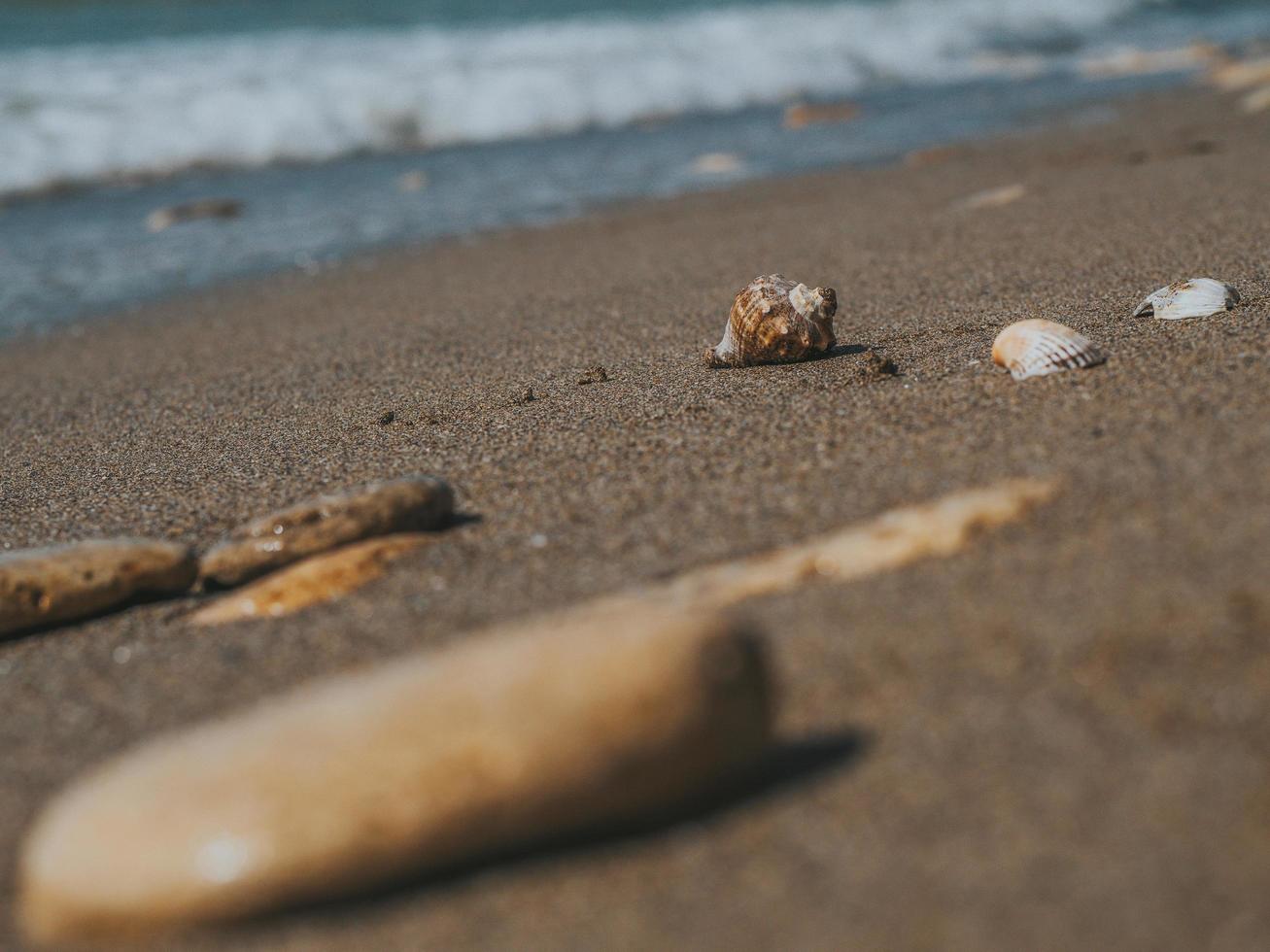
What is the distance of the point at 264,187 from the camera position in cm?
1058

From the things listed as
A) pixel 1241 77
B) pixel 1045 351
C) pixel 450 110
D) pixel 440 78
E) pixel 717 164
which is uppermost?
pixel 440 78

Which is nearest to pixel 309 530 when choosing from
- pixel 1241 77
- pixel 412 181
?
pixel 412 181

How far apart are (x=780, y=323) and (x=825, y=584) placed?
5.60ft

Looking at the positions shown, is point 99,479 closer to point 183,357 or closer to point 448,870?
point 183,357

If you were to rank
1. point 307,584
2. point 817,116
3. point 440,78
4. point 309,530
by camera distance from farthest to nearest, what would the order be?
point 440,78
point 817,116
point 309,530
point 307,584

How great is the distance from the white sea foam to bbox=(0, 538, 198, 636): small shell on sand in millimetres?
9134

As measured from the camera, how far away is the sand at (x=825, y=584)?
1569 mm

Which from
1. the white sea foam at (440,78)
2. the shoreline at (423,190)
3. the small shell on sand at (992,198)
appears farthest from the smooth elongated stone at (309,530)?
the white sea foam at (440,78)

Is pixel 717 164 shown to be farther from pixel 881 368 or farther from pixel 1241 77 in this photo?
pixel 881 368

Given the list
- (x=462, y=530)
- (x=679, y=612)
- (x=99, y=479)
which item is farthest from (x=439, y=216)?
(x=679, y=612)

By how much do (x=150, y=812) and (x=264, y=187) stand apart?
9.66 meters

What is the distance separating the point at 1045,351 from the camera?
3.34 meters

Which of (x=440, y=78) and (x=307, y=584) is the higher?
(x=440, y=78)

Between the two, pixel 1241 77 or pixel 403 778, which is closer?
pixel 403 778
